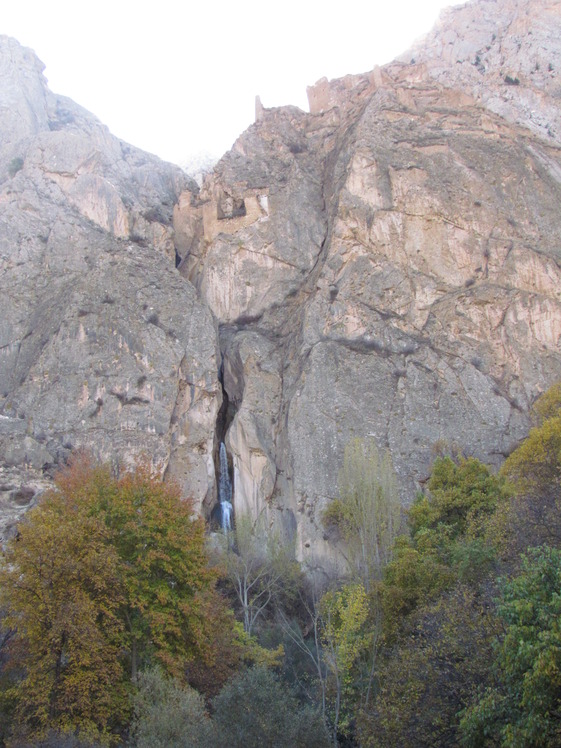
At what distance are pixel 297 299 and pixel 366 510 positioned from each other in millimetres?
17450

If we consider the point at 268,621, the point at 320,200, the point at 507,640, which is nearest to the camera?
the point at 507,640

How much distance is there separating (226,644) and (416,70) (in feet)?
135

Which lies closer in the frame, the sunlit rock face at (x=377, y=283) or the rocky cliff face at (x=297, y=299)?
the rocky cliff face at (x=297, y=299)

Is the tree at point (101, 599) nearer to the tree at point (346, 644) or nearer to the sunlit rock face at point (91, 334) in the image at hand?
the tree at point (346, 644)

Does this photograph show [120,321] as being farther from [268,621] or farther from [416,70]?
[416,70]

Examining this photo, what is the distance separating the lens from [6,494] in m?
26.3

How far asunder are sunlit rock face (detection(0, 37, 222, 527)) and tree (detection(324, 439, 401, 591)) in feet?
25.1

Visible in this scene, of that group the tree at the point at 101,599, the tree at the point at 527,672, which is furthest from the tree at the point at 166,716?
the tree at the point at 527,672

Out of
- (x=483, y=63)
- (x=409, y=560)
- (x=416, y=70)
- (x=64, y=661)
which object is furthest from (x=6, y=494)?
(x=483, y=63)

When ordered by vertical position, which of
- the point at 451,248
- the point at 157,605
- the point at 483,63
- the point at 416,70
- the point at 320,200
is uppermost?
the point at 483,63

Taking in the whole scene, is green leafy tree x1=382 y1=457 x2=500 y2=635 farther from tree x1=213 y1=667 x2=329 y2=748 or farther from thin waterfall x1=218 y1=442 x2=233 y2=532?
thin waterfall x1=218 y1=442 x2=233 y2=532

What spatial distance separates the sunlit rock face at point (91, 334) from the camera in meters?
30.7

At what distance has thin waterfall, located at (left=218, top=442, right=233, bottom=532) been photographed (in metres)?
33.9

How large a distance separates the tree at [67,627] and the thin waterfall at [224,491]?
57.7ft
